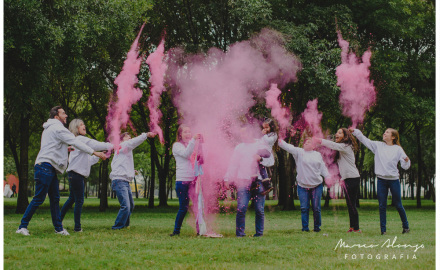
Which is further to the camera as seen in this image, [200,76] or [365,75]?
[365,75]

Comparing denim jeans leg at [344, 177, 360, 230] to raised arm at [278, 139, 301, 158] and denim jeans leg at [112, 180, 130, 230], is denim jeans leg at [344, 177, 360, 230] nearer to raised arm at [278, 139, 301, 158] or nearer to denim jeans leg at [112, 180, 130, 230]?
raised arm at [278, 139, 301, 158]

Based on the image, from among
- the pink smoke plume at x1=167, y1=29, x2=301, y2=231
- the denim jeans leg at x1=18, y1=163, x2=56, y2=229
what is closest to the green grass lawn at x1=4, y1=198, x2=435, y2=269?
the denim jeans leg at x1=18, y1=163, x2=56, y2=229

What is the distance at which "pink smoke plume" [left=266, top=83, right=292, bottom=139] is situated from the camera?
55.8ft

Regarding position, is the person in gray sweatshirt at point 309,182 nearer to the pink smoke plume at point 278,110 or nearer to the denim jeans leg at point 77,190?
the denim jeans leg at point 77,190

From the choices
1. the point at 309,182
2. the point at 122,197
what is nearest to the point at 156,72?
the point at 122,197

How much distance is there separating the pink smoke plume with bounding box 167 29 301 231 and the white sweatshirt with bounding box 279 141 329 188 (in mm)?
4685

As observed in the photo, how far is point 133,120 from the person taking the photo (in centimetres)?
2719

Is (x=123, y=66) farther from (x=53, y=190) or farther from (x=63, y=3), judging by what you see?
(x=53, y=190)

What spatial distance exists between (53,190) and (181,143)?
2367mm

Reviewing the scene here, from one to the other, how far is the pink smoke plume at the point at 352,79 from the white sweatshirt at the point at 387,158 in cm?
809

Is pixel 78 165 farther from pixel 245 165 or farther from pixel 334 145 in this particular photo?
pixel 334 145

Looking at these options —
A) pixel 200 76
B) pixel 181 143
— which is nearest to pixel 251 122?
pixel 200 76

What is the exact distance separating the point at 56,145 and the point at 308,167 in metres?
4.81

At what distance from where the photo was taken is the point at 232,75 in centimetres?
1664
